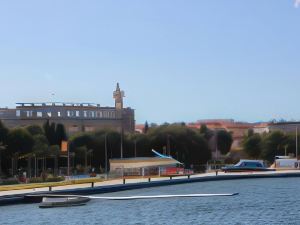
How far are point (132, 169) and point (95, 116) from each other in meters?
61.8

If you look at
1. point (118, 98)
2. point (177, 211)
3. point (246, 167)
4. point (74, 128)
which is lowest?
point (177, 211)

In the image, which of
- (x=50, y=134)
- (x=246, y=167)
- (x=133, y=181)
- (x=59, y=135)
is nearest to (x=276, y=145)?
(x=246, y=167)

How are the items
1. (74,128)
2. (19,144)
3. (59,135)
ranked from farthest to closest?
(74,128), (59,135), (19,144)

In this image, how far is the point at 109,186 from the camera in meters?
65.2

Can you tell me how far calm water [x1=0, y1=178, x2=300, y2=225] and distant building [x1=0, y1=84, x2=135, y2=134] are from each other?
81851 millimetres

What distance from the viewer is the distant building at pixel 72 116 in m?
138

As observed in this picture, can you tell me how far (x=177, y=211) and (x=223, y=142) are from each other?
97.7 meters

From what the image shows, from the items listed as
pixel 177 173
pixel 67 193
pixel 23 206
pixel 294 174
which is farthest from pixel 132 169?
pixel 23 206

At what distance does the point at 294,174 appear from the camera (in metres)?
87.9

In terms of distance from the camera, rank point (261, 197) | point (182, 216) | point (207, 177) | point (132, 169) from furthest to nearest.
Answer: point (132, 169), point (207, 177), point (261, 197), point (182, 216)

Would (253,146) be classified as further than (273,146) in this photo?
Yes

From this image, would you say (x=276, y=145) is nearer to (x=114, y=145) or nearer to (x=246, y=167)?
(x=114, y=145)

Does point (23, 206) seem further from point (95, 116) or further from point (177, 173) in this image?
point (95, 116)

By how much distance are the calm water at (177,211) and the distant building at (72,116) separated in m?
81.9
